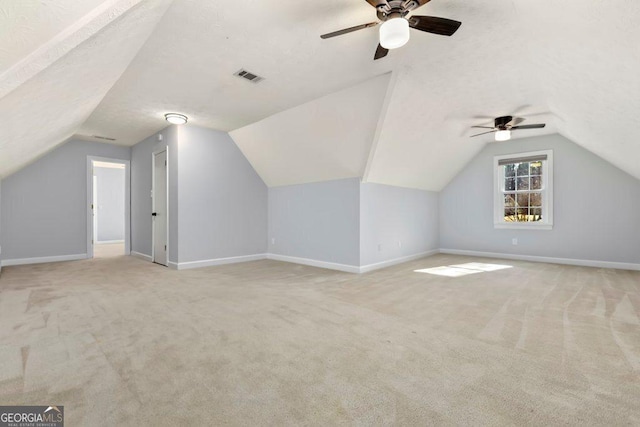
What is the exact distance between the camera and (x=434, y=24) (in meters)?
2.07

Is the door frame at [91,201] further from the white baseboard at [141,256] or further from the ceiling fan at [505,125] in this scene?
the ceiling fan at [505,125]

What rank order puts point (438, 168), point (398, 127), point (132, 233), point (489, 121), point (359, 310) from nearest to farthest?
point (359, 310) < point (398, 127) < point (489, 121) < point (438, 168) < point (132, 233)

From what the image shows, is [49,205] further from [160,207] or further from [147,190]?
[160,207]

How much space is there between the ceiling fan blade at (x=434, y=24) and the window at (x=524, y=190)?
4.96 m

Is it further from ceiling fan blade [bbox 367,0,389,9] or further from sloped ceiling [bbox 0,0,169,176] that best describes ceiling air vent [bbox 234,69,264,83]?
ceiling fan blade [bbox 367,0,389,9]

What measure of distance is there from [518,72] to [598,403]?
10.3ft

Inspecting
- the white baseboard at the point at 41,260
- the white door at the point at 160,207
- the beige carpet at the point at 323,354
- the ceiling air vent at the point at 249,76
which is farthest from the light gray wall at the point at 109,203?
the ceiling air vent at the point at 249,76

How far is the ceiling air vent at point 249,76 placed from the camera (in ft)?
→ 10.2

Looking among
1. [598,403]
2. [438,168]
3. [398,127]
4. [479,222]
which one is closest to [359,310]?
[598,403]

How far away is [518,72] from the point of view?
124 inches

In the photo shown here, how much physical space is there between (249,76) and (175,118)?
195 centimetres

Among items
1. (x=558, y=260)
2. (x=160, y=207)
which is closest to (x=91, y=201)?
(x=160, y=207)

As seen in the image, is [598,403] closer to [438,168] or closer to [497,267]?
[497,267]

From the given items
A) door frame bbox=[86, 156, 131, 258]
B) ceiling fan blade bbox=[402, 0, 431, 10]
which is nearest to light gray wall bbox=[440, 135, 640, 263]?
ceiling fan blade bbox=[402, 0, 431, 10]
